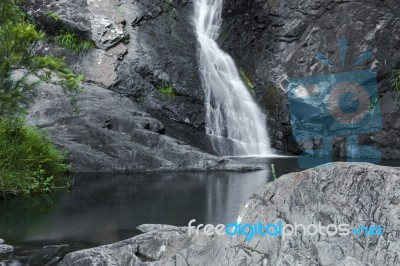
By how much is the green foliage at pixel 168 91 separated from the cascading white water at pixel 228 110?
49.4 inches

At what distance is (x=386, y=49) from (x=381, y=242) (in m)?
15.5

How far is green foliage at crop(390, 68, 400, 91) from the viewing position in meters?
17.2

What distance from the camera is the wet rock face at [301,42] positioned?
696 inches

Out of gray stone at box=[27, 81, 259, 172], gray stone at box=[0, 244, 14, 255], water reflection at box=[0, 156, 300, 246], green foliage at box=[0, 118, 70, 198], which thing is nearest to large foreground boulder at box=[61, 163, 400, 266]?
gray stone at box=[0, 244, 14, 255]

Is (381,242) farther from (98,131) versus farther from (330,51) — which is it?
(330,51)

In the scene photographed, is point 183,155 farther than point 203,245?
Yes

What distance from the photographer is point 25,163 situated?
31.9ft

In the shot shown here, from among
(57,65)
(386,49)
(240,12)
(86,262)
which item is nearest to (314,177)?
(86,262)

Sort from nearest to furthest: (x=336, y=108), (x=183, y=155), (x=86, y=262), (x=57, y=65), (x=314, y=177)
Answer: (x=314, y=177)
(x=86, y=262)
(x=57, y=65)
(x=183, y=155)
(x=336, y=108)

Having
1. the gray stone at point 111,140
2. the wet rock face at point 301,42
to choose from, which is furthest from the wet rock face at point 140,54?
the wet rock face at point 301,42

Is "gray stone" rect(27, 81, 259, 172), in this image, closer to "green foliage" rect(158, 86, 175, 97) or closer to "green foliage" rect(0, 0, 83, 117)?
"green foliage" rect(158, 86, 175, 97)

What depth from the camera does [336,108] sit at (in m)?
17.6

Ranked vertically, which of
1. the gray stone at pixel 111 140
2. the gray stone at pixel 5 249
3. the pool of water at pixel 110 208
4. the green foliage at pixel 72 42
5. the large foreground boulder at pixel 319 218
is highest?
the green foliage at pixel 72 42

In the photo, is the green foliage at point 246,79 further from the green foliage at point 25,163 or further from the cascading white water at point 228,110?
the green foliage at point 25,163
